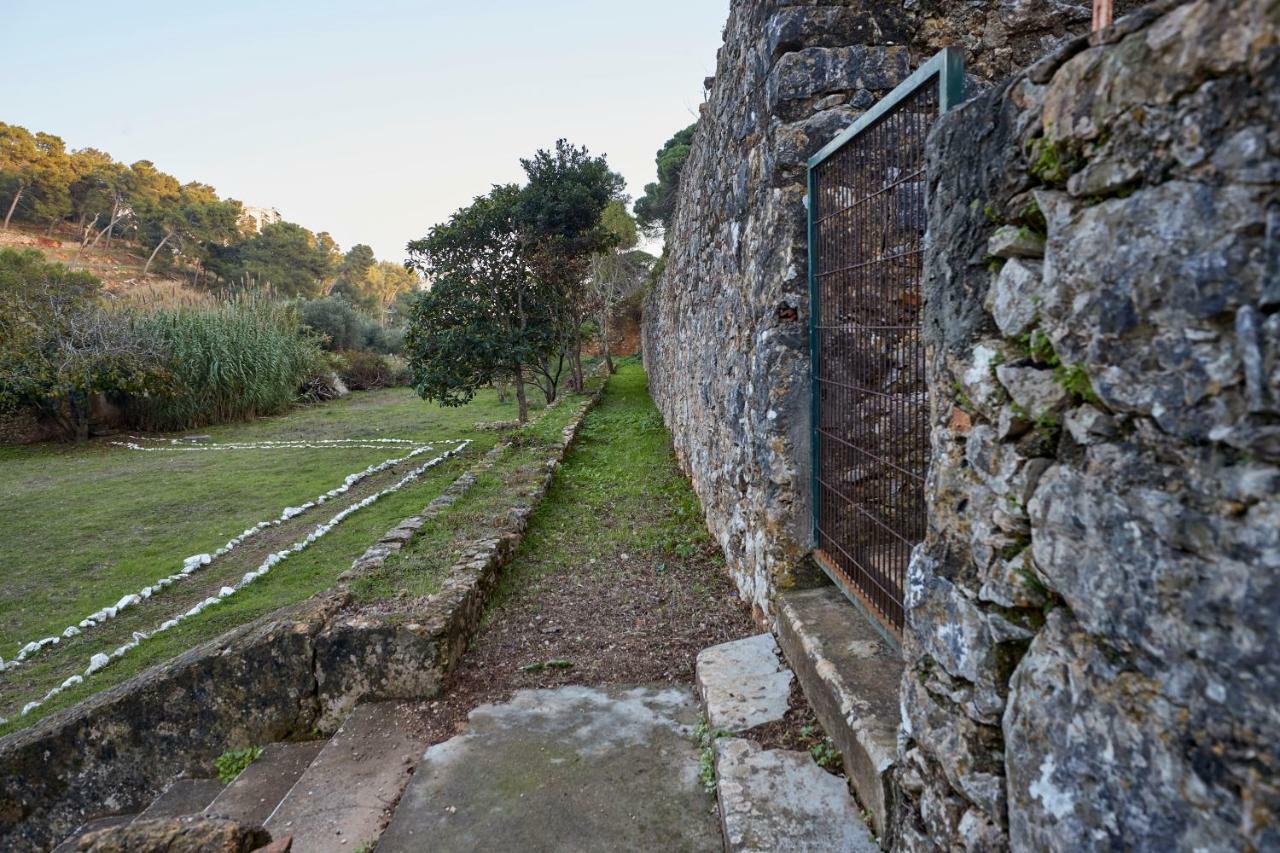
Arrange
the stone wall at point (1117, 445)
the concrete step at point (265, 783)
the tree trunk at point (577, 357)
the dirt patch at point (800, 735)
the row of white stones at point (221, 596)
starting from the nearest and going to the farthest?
the stone wall at point (1117, 445)
the dirt patch at point (800, 735)
the concrete step at point (265, 783)
the row of white stones at point (221, 596)
the tree trunk at point (577, 357)

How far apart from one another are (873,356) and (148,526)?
7379mm

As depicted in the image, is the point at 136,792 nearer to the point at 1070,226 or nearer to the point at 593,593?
the point at 593,593

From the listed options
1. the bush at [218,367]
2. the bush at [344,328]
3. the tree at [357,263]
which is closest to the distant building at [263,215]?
the tree at [357,263]

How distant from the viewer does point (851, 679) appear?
7.40 feet

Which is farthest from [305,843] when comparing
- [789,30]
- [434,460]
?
[434,460]

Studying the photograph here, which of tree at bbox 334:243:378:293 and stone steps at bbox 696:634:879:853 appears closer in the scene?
stone steps at bbox 696:634:879:853

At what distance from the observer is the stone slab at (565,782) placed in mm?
2311

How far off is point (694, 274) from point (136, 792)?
4902 mm

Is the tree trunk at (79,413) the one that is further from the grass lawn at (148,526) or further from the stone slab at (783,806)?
the stone slab at (783,806)

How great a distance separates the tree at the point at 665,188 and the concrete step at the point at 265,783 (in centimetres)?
2267

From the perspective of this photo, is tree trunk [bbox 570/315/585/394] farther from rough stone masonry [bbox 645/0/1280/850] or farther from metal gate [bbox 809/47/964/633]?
rough stone masonry [bbox 645/0/1280/850]

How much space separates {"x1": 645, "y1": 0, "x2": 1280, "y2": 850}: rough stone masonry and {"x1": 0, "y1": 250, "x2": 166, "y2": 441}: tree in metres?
15.0

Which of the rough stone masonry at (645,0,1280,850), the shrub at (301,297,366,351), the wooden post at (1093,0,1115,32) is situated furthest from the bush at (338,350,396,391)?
the wooden post at (1093,0,1115,32)

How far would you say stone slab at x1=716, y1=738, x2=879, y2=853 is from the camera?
196 cm
